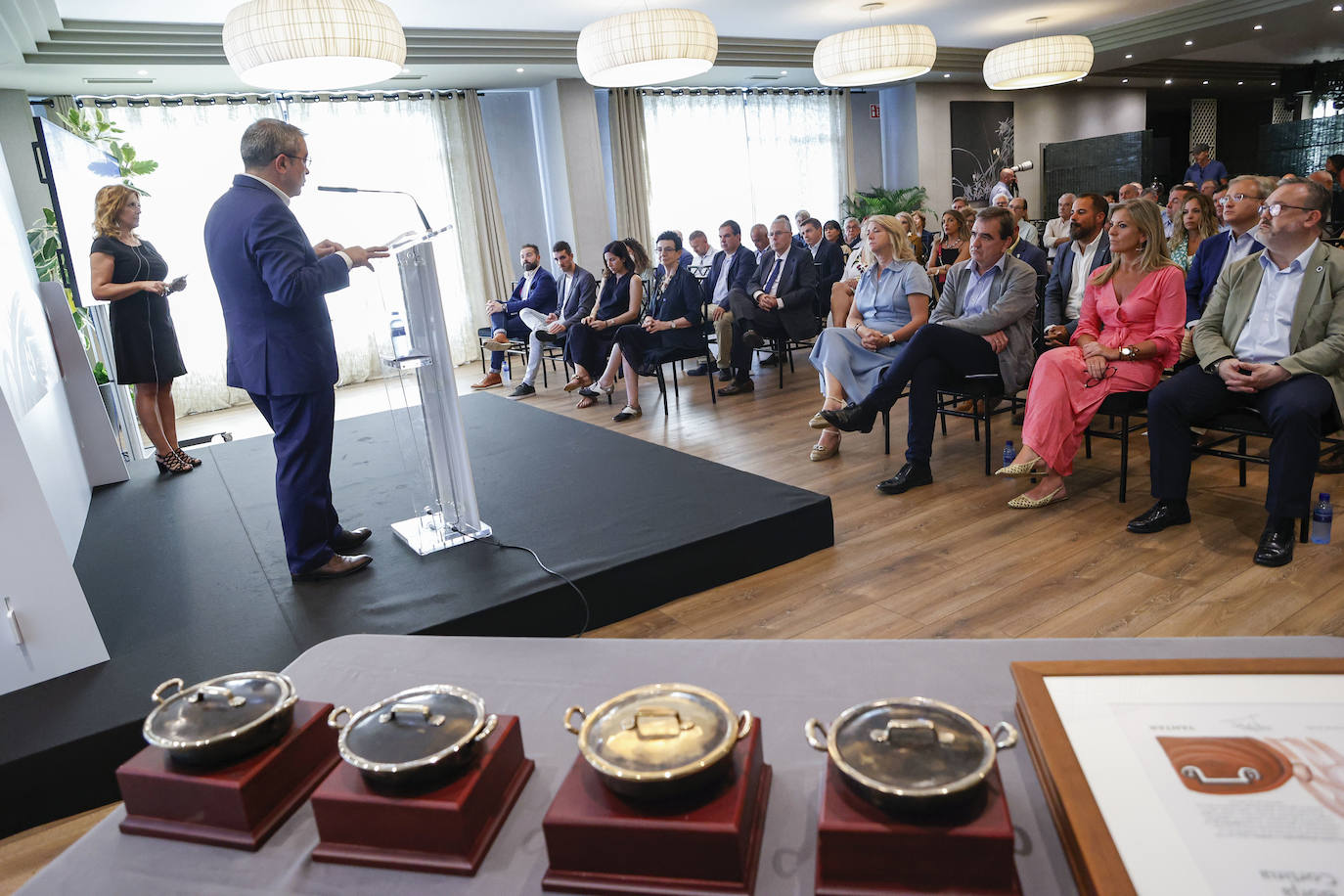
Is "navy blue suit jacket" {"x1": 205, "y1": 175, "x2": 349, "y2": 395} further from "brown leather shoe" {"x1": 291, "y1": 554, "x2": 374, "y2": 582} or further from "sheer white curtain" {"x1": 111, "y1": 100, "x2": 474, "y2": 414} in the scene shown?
"sheer white curtain" {"x1": 111, "y1": 100, "x2": 474, "y2": 414}

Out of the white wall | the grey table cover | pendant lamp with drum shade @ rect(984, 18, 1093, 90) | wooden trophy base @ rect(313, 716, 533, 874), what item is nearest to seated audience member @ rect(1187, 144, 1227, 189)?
the white wall

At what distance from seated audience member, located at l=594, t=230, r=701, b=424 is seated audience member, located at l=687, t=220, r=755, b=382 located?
16.4 inches

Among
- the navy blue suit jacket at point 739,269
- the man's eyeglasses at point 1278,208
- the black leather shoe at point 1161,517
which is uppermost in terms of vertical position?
the man's eyeglasses at point 1278,208

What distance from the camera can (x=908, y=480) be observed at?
3.66 metres

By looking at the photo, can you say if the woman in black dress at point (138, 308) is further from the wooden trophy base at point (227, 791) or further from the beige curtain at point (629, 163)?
the beige curtain at point (629, 163)

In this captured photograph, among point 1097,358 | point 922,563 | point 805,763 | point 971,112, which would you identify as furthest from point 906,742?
point 971,112

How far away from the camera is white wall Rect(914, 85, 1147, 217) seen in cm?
1120

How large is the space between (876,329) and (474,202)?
5.96 metres

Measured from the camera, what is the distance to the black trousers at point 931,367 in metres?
3.66

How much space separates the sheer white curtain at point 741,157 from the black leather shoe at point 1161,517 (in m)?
7.26

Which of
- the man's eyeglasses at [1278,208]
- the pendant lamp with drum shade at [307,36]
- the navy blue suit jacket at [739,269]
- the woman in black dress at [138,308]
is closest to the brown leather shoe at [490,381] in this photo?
the navy blue suit jacket at [739,269]

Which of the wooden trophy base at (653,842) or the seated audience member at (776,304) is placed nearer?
the wooden trophy base at (653,842)

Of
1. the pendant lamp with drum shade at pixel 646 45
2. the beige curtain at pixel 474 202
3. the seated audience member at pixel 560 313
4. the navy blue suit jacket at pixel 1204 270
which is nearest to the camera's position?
the navy blue suit jacket at pixel 1204 270

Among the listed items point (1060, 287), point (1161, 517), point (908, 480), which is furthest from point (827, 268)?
point (1161, 517)
